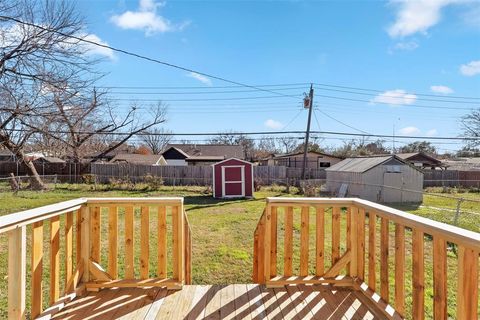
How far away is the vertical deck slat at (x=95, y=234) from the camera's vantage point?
2867mm

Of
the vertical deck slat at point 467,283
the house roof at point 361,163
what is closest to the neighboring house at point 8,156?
the vertical deck slat at point 467,283

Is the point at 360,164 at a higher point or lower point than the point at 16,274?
higher

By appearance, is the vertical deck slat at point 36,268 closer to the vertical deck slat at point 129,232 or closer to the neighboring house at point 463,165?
the vertical deck slat at point 129,232

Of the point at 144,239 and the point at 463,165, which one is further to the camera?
the point at 463,165

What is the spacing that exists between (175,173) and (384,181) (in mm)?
11632

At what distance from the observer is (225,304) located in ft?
8.43

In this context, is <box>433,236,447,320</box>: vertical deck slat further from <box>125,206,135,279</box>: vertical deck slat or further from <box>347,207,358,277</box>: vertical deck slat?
<box>125,206,135,279</box>: vertical deck slat

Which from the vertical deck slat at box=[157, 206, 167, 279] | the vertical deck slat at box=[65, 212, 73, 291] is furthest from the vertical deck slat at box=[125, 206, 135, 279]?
the vertical deck slat at box=[65, 212, 73, 291]

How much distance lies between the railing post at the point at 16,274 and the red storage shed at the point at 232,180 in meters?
12.8

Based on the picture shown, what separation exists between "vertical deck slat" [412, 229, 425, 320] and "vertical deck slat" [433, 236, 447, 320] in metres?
0.19

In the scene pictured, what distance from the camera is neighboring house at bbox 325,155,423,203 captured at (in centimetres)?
1436

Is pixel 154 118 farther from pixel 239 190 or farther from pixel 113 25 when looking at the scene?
pixel 113 25

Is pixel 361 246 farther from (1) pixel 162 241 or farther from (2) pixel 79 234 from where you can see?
(2) pixel 79 234

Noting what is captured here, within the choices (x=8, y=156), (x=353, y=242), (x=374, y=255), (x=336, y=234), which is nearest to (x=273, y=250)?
(x=336, y=234)
